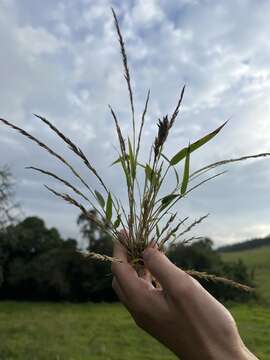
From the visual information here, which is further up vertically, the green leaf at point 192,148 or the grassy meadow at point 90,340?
the grassy meadow at point 90,340

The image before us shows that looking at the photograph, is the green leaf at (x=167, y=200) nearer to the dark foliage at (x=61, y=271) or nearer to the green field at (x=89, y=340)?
the green field at (x=89, y=340)

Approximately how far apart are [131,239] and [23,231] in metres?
43.8

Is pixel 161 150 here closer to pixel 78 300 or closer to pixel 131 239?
pixel 131 239

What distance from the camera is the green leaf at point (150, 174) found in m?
2.18

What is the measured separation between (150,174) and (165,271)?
1.72ft

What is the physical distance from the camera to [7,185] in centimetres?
3538

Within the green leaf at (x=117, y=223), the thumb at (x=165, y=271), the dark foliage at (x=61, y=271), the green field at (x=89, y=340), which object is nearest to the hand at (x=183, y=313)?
the thumb at (x=165, y=271)

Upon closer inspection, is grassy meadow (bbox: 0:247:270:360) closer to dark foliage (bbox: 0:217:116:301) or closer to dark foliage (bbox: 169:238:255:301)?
dark foliage (bbox: 169:238:255:301)

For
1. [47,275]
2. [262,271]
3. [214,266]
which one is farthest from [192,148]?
[262,271]

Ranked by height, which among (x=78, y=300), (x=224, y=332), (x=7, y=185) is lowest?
(x=224, y=332)

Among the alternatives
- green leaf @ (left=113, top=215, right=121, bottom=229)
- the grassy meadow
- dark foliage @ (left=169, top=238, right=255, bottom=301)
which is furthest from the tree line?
green leaf @ (left=113, top=215, right=121, bottom=229)

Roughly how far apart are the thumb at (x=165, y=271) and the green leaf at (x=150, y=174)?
1.36 ft

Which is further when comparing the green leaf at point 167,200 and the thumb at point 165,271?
the green leaf at point 167,200

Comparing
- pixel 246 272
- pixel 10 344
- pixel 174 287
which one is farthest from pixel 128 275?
pixel 246 272
